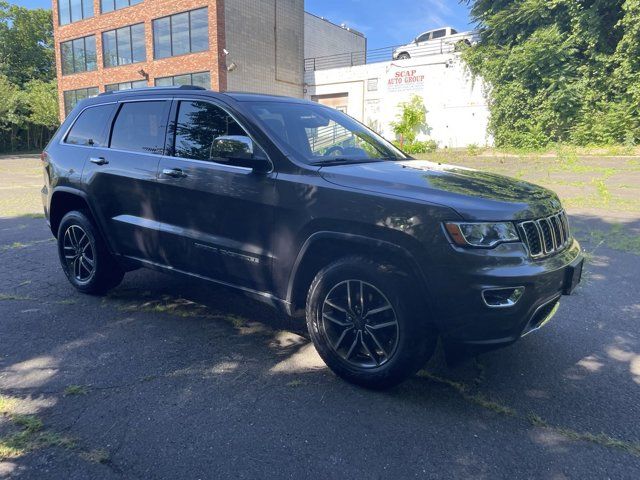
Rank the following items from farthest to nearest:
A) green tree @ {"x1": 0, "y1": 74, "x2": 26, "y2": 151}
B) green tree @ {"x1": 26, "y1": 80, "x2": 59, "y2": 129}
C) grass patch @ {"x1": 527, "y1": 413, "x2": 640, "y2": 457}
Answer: green tree @ {"x1": 0, "y1": 74, "x2": 26, "y2": 151} → green tree @ {"x1": 26, "y1": 80, "x2": 59, "y2": 129} → grass patch @ {"x1": 527, "y1": 413, "x2": 640, "y2": 457}

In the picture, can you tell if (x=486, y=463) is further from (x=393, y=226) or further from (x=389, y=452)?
(x=393, y=226)

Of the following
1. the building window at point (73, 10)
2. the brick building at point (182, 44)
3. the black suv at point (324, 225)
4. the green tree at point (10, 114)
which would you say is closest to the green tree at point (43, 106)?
the green tree at point (10, 114)

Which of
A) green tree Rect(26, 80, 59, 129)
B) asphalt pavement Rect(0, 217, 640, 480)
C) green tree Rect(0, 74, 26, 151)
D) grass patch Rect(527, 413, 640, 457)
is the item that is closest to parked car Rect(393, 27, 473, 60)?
asphalt pavement Rect(0, 217, 640, 480)

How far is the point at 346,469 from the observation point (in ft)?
7.81

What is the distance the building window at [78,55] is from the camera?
3216 cm

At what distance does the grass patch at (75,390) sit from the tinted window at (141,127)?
6.31 ft

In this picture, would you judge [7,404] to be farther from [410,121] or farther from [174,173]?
[410,121]

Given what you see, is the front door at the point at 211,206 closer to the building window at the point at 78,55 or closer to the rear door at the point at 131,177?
the rear door at the point at 131,177

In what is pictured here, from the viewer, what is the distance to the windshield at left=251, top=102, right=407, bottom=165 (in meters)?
3.59

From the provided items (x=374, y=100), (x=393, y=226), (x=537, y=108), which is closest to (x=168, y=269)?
(x=393, y=226)

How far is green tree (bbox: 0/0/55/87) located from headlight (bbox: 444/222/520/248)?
53.6m

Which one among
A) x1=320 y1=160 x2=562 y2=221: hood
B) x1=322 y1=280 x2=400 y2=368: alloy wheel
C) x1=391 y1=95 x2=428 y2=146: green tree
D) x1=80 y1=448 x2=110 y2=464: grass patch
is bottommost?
x1=80 y1=448 x2=110 y2=464: grass patch

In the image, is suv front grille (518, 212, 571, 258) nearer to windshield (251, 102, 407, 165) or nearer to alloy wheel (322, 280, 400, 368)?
alloy wheel (322, 280, 400, 368)

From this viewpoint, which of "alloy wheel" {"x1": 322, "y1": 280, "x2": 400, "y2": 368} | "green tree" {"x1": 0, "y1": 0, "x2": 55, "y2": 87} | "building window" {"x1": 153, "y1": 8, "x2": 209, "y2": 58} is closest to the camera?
"alloy wheel" {"x1": 322, "y1": 280, "x2": 400, "y2": 368}
